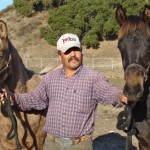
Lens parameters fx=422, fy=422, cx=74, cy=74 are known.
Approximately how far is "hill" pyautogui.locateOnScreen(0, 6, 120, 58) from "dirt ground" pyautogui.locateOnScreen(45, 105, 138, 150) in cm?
1934

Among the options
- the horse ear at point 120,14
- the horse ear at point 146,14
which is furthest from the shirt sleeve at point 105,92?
the horse ear at point 120,14

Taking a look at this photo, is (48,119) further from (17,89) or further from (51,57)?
(51,57)

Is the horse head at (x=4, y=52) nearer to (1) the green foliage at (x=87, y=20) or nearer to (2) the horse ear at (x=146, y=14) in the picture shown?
(2) the horse ear at (x=146, y=14)

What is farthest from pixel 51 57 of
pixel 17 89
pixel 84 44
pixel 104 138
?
pixel 17 89

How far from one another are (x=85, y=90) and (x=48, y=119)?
0.49 m

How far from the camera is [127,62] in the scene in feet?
14.4

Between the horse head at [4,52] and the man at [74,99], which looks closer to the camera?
the man at [74,99]

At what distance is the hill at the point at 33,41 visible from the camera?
103 feet

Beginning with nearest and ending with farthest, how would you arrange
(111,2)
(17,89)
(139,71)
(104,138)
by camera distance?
(139,71)
(17,89)
(104,138)
(111,2)

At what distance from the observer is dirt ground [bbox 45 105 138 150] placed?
7770mm

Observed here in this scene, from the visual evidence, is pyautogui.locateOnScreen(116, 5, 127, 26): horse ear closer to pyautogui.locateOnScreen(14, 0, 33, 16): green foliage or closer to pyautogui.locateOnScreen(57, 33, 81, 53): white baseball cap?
pyautogui.locateOnScreen(57, 33, 81, 53): white baseball cap

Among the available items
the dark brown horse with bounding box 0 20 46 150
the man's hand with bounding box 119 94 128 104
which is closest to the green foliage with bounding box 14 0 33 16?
the dark brown horse with bounding box 0 20 46 150

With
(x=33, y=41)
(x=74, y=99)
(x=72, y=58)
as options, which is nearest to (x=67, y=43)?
(x=72, y=58)

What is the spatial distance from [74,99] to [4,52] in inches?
37.1
